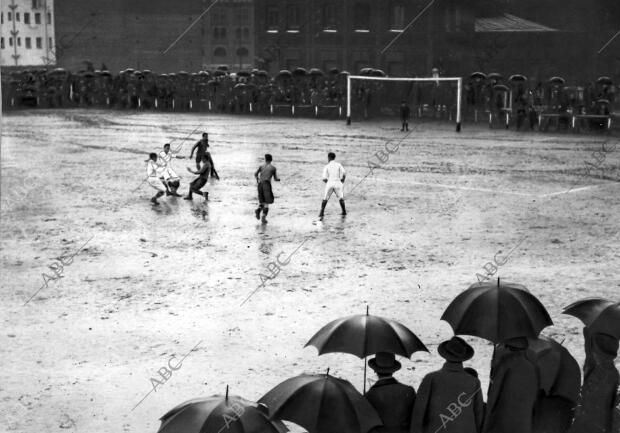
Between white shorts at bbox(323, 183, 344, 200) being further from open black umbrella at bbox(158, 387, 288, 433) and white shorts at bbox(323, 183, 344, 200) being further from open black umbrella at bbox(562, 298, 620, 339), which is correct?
open black umbrella at bbox(158, 387, 288, 433)

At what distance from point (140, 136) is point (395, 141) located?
11.0 meters

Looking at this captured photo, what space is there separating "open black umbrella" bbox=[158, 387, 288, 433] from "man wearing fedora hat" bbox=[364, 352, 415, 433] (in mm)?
984

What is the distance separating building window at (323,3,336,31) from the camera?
5703 centimetres

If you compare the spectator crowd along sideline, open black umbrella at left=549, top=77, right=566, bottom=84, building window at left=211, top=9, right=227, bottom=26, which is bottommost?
the spectator crowd along sideline

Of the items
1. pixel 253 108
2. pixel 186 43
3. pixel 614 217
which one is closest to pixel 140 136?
pixel 253 108

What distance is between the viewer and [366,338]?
6105 millimetres

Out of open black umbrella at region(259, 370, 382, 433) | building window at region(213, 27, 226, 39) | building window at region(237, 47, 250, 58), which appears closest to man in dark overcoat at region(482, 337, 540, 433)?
open black umbrella at region(259, 370, 382, 433)

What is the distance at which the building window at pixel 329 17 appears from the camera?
187 ft

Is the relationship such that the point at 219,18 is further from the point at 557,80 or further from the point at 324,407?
the point at 324,407

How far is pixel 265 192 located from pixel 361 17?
41562 millimetres

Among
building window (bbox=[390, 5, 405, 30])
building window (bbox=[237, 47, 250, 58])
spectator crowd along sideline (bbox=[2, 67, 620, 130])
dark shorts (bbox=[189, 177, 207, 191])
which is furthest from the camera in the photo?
building window (bbox=[237, 47, 250, 58])

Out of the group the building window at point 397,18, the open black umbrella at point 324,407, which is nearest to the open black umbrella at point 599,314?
the open black umbrella at point 324,407

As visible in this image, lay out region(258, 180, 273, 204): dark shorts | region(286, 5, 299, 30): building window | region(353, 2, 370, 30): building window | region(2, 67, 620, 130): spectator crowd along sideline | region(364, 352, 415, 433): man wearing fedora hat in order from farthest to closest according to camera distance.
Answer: region(286, 5, 299, 30): building window
region(353, 2, 370, 30): building window
region(2, 67, 620, 130): spectator crowd along sideline
region(258, 180, 273, 204): dark shorts
region(364, 352, 415, 433): man wearing fedora hat

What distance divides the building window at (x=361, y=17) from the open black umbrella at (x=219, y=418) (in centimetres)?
5313
